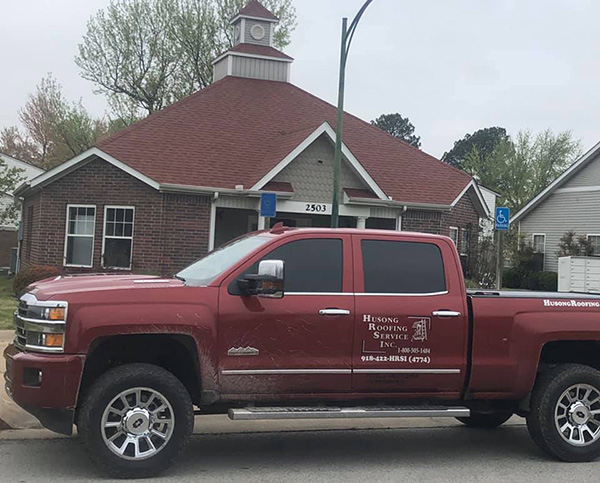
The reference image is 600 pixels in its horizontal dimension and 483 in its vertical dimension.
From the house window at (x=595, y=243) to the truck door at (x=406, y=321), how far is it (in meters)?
27.3

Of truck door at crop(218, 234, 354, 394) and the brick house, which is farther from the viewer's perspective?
the brick house

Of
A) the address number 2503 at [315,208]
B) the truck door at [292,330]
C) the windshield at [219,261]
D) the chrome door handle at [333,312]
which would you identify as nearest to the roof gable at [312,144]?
the address number 2503 at [315,208]

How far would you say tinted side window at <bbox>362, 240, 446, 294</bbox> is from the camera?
21.5 feet

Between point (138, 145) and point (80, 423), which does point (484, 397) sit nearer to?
point (80, 423)

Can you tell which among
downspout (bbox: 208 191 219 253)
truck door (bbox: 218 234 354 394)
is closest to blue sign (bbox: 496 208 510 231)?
downspout (bbox: 208 191 219 253)

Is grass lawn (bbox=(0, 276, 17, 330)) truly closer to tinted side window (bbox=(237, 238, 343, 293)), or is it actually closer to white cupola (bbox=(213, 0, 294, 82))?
tinted side window (bbox=(237, 238, 343, 293))

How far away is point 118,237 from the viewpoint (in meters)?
20.5

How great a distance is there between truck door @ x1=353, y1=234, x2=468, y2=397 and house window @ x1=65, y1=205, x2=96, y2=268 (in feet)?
50.2

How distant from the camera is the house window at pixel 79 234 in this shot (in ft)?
67.7

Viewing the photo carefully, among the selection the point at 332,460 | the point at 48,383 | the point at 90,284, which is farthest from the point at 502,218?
the point at 48,383

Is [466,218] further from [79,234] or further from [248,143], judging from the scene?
[79,234]

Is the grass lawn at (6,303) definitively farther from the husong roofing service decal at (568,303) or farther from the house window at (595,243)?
the house window at (595,243)

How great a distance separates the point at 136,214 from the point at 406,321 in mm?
14813

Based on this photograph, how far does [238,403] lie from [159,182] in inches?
567
